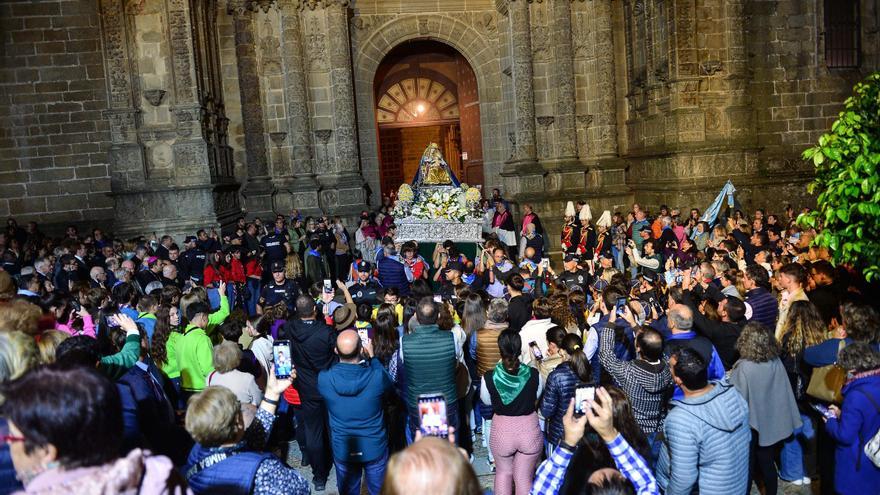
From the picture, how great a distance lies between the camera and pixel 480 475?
6410 mm

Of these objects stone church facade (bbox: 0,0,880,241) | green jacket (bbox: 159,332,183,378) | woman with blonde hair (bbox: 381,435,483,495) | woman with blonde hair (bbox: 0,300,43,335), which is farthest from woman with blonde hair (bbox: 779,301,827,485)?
stone church facade (bbox: 0,0,880,241)

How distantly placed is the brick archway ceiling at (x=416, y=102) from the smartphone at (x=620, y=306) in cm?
1416

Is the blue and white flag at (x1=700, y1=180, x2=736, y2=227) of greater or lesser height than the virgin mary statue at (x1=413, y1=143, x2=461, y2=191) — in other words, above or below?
below

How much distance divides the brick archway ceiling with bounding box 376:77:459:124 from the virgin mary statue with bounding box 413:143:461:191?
499 centimetres

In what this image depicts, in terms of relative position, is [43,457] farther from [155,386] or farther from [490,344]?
[490,344]

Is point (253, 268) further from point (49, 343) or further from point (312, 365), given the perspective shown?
point (49, 343)

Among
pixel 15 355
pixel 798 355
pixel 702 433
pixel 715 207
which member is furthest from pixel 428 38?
pixel 15 355

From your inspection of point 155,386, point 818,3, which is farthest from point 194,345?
point 818,3

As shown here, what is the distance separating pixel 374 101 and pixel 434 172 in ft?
14.5

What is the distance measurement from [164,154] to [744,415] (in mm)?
14182

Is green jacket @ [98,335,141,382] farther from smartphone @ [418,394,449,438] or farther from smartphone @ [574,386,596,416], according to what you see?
smartphone @ [574,386,596,416]

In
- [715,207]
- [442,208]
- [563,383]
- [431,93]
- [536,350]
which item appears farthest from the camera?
[431,93]

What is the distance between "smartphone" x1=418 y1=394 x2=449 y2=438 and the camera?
344 cm

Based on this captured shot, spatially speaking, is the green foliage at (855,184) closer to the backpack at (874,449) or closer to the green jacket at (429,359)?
the backpack at (874,449)
